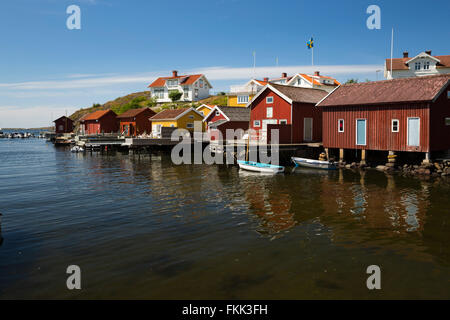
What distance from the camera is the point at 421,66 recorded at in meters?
62.6

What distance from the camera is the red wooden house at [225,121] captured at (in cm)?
4569

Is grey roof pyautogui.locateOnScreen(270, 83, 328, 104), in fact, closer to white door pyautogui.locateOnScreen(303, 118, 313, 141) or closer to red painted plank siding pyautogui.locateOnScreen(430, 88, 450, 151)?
white door pyautogui.locateOnScreen(303, 118, 313, 141)

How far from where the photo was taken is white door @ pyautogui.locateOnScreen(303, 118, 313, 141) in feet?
126

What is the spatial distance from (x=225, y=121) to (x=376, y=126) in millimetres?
20647

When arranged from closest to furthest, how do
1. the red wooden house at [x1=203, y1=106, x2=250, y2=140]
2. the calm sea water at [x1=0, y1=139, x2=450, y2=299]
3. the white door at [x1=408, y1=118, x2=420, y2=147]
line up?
the calm sea water at [x1=0, y1=139, x2=450, y2=299], the white door at [x1=408, y1=118, x2=420, y2=147], the red wooden house at [x1=203, y1=106, x2=250, y2=140]

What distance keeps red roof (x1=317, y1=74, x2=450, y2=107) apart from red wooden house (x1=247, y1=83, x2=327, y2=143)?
4128mm

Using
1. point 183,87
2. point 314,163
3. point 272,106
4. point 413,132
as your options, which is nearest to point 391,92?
point 413,132

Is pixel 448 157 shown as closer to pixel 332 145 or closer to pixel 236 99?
pixel 332 145

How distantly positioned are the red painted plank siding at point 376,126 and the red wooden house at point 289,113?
399cm

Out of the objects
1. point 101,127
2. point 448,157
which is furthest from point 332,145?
point 101,127

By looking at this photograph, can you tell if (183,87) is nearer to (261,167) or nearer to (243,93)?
(243,93)

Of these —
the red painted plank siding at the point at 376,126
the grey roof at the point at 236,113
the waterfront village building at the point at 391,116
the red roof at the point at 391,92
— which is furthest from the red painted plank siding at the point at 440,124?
the grey roof at the point at 236,113

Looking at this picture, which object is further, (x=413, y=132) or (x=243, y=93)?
(x=243, y=93)

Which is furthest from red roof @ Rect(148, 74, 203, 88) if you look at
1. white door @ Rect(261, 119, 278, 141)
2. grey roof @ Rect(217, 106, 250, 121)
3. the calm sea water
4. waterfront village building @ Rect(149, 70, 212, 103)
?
the calm sea water
